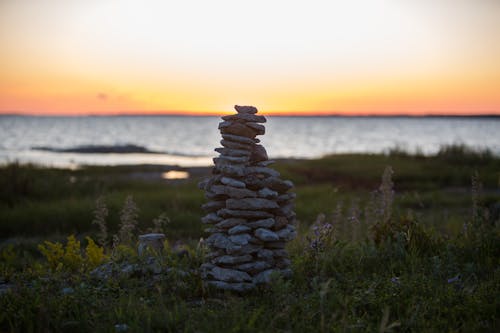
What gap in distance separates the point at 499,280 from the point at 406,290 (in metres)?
1.32

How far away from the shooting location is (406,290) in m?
5.75

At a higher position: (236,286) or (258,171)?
(258,171)

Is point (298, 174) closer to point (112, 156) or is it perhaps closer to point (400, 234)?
point (400, 234)

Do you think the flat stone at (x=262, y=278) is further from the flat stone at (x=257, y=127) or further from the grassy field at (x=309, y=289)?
the flat stone at (x=257, y=127)

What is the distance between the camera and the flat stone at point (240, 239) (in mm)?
5929

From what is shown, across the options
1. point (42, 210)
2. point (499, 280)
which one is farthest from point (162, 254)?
point (42, 210)

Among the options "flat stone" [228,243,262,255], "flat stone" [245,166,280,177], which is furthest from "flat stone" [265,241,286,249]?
"flat stone" [245,166,280,177]

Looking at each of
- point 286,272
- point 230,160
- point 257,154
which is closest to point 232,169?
point 230,160

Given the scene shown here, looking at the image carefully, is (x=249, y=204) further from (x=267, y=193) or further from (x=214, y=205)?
(x=214, y=205)

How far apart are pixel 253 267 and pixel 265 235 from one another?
0.44m

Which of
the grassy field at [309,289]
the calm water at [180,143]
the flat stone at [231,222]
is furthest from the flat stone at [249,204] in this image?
the calm water at [180,143]

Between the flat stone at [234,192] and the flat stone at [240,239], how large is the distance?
500 millimetres

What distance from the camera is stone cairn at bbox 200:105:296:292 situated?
6.02 meters

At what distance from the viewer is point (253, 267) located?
19.8 feet
